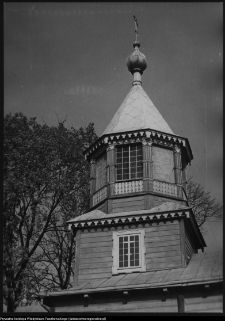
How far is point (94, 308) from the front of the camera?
2258 cm

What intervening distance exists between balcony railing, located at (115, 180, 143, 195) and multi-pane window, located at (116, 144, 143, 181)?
29cm

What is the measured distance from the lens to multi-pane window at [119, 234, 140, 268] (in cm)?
2428

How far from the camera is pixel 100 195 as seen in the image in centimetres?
2683

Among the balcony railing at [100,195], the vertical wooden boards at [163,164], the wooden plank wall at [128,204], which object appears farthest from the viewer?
the balcony railing at [100,195]

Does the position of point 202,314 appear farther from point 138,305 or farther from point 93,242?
point 93,242

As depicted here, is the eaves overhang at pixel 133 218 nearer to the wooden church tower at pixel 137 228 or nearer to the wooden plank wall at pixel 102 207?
the wooden church tower at pixel 137 228

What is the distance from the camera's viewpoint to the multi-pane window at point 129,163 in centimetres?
2622

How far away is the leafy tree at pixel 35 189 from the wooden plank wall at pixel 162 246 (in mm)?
6474

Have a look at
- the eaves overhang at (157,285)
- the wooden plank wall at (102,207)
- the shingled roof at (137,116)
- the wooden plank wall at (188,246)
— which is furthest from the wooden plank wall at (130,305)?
the shingled roof at (137,116)

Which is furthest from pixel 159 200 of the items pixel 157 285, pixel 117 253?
pixel 157 285

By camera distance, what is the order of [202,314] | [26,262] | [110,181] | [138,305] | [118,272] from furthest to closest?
1. [26,262]
2. [110,181]
3. [118,272]
4. [138,305]
5. [202,314]

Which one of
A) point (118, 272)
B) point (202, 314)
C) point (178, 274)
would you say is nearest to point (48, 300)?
point (118, 272)

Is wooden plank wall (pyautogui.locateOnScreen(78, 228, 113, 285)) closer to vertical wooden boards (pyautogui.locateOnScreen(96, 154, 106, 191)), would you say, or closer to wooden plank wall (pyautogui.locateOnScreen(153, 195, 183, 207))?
wooden plank wall (pyautogui.locateOnScreen(153, 195, 183, 207))

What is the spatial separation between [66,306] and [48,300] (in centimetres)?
79
